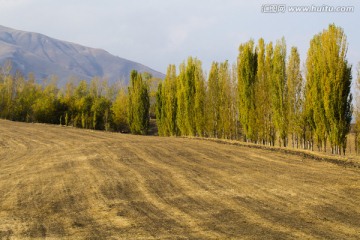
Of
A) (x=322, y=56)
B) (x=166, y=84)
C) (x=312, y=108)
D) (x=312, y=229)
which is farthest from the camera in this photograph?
(x=166, y=84)

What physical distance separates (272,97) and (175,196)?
77.6 feet

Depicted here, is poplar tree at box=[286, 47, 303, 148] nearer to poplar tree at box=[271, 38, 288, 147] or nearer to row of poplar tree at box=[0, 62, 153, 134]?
poplar tree at box=[271, 38, 288, 147]

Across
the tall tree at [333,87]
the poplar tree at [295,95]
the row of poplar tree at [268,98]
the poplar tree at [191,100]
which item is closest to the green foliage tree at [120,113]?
the row of poplar tree at [268,98]

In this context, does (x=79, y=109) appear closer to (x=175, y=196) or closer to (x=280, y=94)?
(x=280, y=94)

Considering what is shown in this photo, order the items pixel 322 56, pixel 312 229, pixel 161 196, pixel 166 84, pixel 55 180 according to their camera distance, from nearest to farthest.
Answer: pixel 312 229, pixel 161 196, pixel 55 180, pixel 322 56, pixel 166 84

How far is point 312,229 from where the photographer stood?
898cm

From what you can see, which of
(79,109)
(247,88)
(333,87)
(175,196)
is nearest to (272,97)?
(247,88)

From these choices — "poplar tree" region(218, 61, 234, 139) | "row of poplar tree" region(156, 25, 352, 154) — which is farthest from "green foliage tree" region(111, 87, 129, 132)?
"poplar tree" region(218, 61, 234, 139)

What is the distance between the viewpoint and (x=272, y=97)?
3384cm

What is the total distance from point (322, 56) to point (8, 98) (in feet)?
185

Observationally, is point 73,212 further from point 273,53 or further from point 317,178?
point 273,53

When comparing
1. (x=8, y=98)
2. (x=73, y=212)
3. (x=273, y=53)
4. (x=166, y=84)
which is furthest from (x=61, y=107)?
(x=73, y=212)

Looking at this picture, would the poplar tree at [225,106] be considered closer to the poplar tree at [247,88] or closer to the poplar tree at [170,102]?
the poplar tree at [247,88]

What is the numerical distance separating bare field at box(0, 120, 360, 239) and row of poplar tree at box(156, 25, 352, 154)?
35.3 feet
